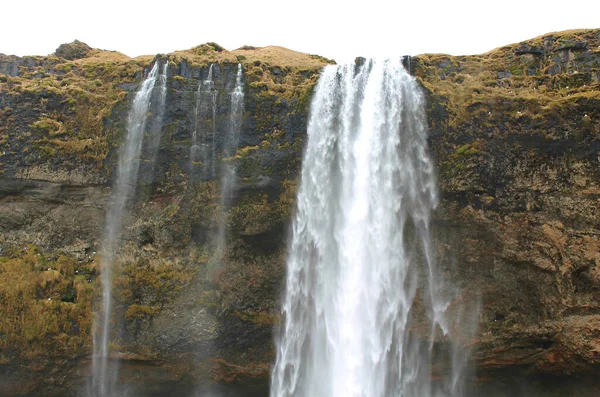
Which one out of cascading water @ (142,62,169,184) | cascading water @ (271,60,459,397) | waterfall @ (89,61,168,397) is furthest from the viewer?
cascading water @ (142,62,169,184)

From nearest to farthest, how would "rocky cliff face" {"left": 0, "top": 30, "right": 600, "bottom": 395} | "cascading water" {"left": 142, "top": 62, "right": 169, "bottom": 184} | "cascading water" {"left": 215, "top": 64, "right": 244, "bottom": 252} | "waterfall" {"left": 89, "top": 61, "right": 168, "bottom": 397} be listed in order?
"rocky cliff face" {"left": 0, "top": 30, "right": 600, "bottom": 395} → "waterfall" {"left": 89, "top": 61, "right": 168, "bottom": 397} → "cascading water" {"left": 215, "top": 64, "right": 244, "bottom": 252} → "cascading water" {"left": 142, "top": 62, "right": 169, "bottom": 184}

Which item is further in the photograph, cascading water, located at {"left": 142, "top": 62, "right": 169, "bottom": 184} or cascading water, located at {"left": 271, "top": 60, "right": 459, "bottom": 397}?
cascading water, located at {"left": 142, "top": 62, "right": 169, "bottom": 184}

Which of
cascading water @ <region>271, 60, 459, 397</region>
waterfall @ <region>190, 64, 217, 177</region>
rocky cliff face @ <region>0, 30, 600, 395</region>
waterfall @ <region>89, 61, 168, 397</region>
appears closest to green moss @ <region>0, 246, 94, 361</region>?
rocky cliff face @ <region>0, 30, 600, 395</region>

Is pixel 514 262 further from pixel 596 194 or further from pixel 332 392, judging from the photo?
pixel 332 392

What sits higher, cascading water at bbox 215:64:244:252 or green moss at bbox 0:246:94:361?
cascading water at bbox 215:64:244:252

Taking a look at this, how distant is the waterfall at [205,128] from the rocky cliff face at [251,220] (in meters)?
0.31

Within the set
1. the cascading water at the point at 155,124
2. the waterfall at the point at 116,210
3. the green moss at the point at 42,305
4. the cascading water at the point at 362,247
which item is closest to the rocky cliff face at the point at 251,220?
the green moss at the point at 42,305

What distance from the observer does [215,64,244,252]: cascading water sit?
64.8 ft

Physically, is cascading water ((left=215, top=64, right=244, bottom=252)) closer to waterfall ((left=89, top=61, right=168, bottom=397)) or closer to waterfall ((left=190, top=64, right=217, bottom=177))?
waterfall ((left=190, top=64, right=217, bottom=177))

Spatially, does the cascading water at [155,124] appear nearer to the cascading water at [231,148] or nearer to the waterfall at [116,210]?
the waterfall at [116,210]

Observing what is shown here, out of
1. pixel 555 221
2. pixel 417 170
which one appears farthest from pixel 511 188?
pixel 417 170

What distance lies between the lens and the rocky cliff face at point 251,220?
682 inches

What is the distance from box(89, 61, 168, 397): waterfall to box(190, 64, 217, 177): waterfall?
1707 millimetres

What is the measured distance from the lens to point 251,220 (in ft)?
64.3
